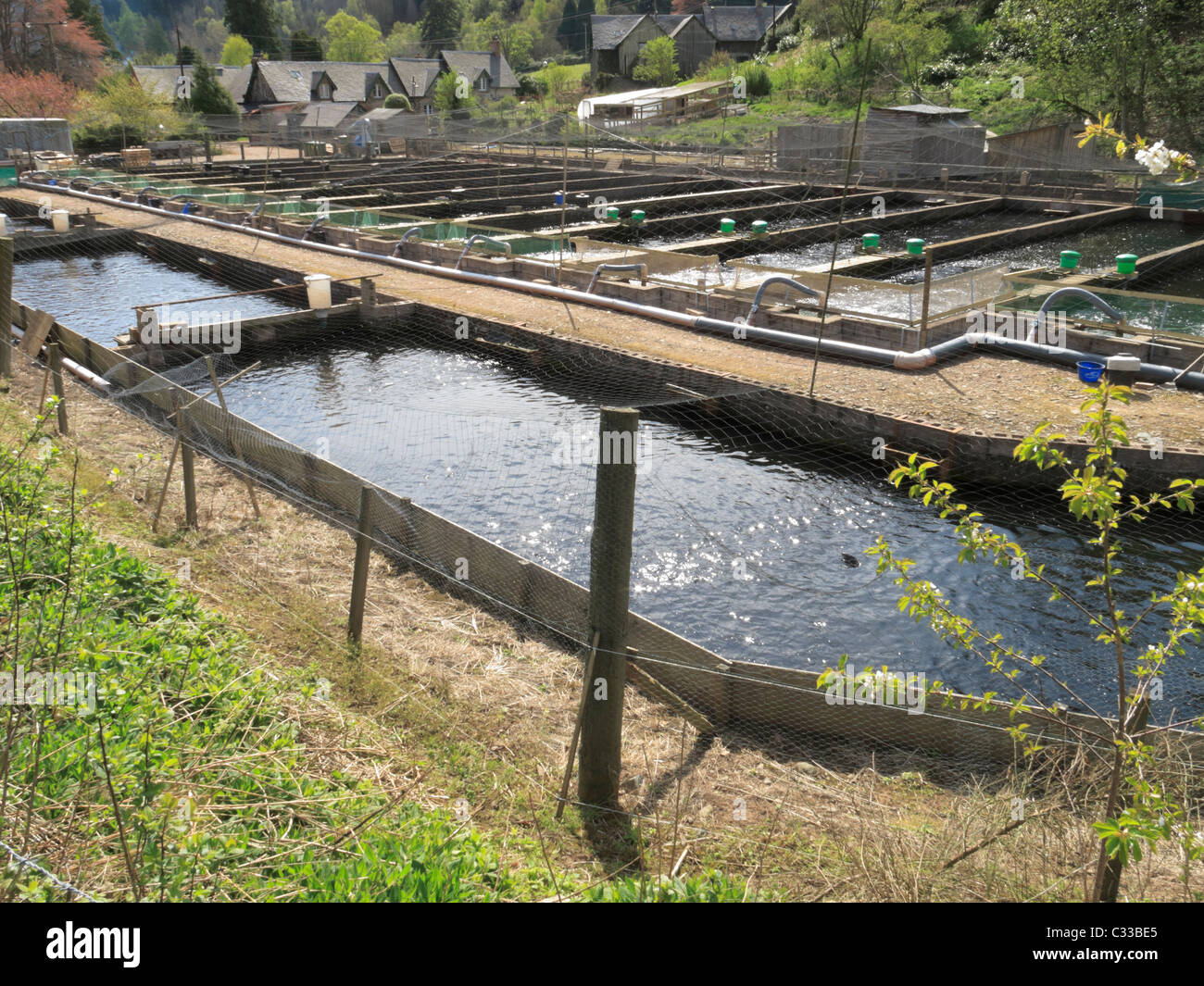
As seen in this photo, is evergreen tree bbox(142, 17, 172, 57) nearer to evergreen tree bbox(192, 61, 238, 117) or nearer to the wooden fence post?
evergreen tree bbox(192, 61, 238, 117)

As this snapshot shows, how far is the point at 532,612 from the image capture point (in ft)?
25.8

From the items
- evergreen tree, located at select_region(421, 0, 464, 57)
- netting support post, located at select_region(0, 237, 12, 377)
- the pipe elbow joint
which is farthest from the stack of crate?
evergreen tree, located at select_region(421, 0, 464, 57)

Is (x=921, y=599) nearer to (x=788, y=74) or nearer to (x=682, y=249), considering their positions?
(x=682, y=249)

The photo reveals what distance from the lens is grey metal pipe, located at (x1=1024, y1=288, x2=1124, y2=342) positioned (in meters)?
13.9

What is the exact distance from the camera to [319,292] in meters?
18.4

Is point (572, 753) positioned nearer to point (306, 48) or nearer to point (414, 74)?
point (414, 74)

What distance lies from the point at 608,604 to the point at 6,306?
12918mm

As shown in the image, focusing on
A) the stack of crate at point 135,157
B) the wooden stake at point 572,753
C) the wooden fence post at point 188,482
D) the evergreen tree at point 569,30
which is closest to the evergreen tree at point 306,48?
the evergreen tree at point 569,30

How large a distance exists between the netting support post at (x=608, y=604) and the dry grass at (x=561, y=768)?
30 centimetres

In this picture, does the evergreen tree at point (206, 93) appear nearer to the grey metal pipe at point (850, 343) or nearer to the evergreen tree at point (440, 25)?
the grey metal pipe at point (850, 343)

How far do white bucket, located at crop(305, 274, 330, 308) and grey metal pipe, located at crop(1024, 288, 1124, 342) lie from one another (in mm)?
12330

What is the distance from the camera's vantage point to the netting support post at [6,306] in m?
13.6
